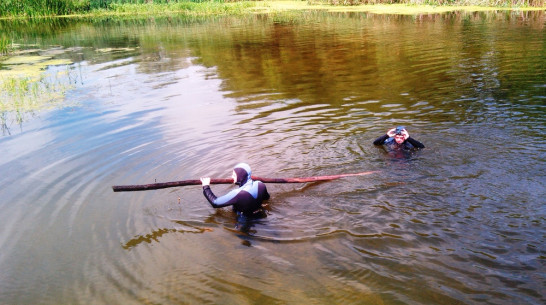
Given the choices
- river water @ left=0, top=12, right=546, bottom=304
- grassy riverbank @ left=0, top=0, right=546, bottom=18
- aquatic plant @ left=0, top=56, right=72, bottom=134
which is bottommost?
river water @ left=0, top=12, right=546, bottom=304

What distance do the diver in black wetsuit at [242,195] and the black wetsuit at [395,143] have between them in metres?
3.35

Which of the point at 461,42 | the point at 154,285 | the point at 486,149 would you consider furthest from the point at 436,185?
the point at 461,42

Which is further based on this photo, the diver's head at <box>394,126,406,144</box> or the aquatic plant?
the aquatic plant

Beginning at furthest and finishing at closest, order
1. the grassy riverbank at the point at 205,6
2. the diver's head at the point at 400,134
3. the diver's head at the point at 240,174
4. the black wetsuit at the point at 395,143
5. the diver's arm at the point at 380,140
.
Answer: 1. the grassy riverbank at the point at 205,6
2. the diver's arm at the point at 380,140
3. the black wetsuit at the point at 395,143
4. the diver's head at the point at 400,134
5. the diver's head at the point at 240,174

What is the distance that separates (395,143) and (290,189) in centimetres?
258

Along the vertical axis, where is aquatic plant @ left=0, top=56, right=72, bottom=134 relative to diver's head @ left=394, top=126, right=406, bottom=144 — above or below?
above

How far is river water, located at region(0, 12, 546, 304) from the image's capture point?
17.0ft

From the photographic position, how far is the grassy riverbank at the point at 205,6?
121 ft

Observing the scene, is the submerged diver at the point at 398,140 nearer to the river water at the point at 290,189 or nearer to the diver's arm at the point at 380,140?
the diver's arm at the point at 380,140

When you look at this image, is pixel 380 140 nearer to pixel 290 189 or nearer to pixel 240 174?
pixel 290 189

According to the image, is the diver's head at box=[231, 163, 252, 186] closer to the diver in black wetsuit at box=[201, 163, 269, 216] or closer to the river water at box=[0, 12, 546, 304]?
the diver in black wetsuit at box=[201, 163, 269, 216]

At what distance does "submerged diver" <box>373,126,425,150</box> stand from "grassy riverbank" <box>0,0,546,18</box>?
30.5m

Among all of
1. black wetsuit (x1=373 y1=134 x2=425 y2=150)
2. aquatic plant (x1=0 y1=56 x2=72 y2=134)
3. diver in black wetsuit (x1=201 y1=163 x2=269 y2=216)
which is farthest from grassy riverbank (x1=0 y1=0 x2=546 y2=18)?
diver in black wetsuit (x1=201 y1=163 x2=269 y2=216)

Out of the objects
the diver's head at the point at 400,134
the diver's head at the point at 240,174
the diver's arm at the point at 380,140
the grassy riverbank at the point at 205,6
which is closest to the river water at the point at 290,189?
the diver's arm at the point at 380,140
